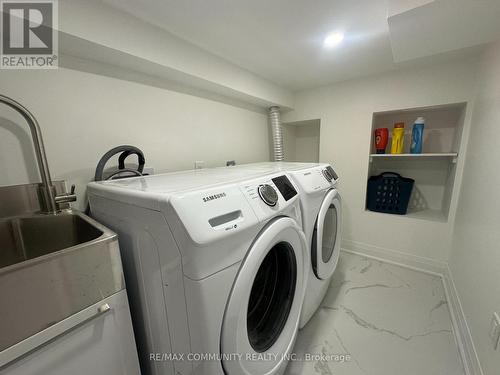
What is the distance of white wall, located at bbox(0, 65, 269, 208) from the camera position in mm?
890

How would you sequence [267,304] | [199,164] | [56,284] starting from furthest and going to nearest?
1. [199,164]
2. [267,304]
3. [56,284]

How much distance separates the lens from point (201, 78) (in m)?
1.38

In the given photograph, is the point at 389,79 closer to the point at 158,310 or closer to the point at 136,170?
the point at 136,170

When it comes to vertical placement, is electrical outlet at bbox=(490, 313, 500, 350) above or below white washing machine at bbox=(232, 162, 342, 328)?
below

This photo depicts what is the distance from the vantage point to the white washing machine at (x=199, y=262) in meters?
0.54

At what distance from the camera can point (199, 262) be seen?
1.74 ft

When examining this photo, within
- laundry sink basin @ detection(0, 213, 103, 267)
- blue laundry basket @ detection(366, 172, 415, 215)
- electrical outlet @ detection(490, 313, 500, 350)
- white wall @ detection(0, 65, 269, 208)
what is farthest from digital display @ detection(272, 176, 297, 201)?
blue laundry basket @ detection(366, 172, 415, 215)

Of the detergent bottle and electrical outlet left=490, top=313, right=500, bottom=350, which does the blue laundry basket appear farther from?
electrical outlet left=490, top=313, right=500, bottom=350

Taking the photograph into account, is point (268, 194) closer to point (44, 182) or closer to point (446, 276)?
point (44, 182)

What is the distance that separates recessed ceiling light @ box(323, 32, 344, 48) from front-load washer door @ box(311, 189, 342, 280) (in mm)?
972

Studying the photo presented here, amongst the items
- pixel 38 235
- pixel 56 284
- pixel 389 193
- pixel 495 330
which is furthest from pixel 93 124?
pixel 389 193

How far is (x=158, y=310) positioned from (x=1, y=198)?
0.83 m

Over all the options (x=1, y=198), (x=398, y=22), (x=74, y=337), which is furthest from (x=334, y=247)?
(x=1, y=198)

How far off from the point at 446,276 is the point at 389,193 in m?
0.81
